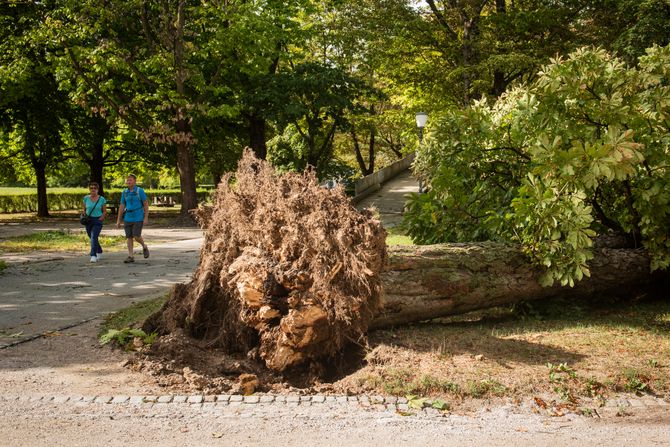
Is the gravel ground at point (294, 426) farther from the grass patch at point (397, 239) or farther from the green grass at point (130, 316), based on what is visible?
the grass patch at point (397, 239)

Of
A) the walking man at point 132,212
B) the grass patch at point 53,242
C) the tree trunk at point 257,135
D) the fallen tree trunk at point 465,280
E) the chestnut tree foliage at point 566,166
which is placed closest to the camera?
the chestnut tree foliage at point 566,166

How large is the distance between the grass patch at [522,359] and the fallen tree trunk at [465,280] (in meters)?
0.26

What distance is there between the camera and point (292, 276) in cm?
566

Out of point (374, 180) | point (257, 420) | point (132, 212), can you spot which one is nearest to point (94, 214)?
point (132, 212)

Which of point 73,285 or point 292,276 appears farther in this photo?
point 73,285

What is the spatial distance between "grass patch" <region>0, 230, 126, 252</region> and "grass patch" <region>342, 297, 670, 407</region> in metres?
12.3

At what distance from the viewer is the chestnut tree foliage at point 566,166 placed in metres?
6.47

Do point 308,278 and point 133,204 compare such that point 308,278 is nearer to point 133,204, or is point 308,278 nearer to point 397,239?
point 133,204

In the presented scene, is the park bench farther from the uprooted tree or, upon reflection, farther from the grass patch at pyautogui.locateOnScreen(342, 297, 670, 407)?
the grass patch at pyautogui.locateOnScreen(342, 297, 670, 407)

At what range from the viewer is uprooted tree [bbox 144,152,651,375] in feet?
18.5

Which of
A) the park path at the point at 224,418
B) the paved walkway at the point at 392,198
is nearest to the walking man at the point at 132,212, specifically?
the park path at the point at 224,418

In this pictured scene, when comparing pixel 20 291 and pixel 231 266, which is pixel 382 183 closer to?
pixel 20 291

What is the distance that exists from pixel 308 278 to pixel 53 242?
1429cm

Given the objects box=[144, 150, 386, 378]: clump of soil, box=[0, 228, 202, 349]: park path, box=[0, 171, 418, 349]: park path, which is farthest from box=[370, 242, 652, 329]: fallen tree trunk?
box=[0, 228, 202, 349]: park path
